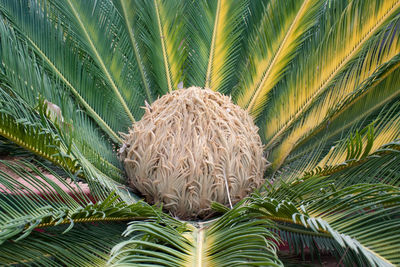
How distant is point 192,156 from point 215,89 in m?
1.08

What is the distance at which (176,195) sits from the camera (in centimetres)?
207

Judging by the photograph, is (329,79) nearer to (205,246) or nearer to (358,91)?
(358,91)

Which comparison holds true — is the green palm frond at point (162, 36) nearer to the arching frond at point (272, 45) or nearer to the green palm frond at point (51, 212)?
the arching frond at point (272, 45)

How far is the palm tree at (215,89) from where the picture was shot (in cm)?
147

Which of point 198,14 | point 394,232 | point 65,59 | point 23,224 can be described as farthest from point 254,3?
point 23,224

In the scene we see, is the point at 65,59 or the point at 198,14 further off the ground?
the point at 198,14

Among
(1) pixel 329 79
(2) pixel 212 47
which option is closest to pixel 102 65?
(2) pixel 212 47

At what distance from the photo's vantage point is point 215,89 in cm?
305

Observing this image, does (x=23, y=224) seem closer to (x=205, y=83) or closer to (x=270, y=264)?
(x=270, y=264)

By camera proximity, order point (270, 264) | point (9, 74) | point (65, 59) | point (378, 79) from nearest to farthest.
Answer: point (270, 264) < point (9, 74) < point (378, 79) < point (65, 59)

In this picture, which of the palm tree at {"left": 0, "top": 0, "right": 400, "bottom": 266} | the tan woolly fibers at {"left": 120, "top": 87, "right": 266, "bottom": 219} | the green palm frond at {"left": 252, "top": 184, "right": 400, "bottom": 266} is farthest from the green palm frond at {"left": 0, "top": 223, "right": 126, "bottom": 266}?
the green palm frond at {"left": 252, "top": 184, "right": 400, "bottom": 266}

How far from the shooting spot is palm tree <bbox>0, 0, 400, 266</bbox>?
4.82 feet

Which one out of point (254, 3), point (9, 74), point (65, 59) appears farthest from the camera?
point (254, 3)

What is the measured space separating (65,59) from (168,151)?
0.98m
